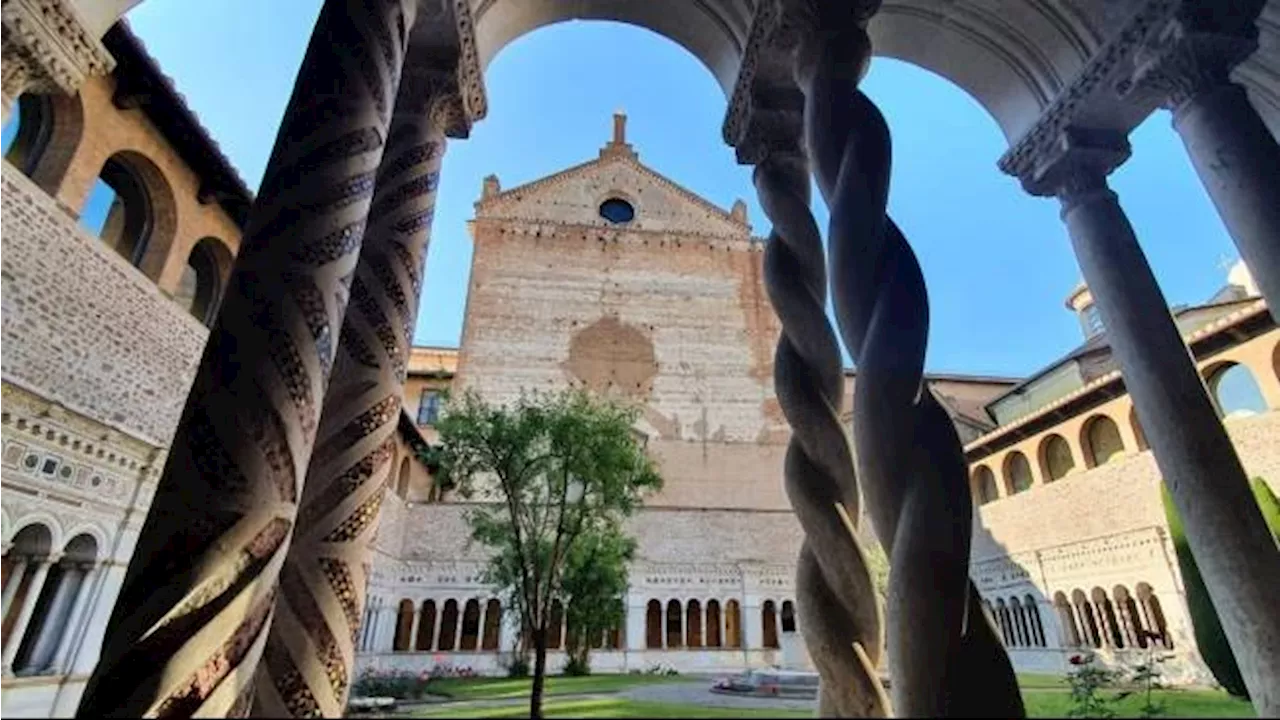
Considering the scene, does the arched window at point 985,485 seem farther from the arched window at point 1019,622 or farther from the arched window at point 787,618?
the arched window at point 787,618

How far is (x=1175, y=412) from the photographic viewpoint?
3.52 meters

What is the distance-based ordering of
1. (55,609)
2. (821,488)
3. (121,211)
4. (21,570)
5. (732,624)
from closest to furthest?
(821,488) → (21,570) → (55,609) → (121,211) → (732,624)

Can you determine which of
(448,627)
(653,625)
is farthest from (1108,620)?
(448,627)

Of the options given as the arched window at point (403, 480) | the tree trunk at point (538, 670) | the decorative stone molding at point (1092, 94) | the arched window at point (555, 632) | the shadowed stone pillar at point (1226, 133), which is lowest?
the tree trunk at point (538, 670)

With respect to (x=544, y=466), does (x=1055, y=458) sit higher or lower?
higher

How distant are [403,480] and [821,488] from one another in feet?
73.0

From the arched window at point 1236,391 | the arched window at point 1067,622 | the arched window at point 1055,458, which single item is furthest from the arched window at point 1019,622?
the arched window at point 1236,391

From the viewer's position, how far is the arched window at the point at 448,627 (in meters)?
19.1

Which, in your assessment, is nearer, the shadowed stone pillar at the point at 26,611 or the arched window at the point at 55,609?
the shadowed stone pillar at the point at 26,611

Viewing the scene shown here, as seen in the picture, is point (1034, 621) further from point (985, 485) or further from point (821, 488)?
point (821, 488)

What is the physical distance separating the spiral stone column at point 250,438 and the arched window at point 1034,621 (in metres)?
21.3

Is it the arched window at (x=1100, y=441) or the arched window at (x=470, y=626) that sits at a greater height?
the arched window at (x=1100, y=441)

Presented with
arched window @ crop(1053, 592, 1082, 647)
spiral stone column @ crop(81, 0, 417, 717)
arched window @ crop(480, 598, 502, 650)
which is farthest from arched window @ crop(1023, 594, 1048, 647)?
spiral stone column @ crop(81, 0, 417, 717)

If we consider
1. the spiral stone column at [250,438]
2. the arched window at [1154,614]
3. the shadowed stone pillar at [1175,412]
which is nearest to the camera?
the spiral stone column at [250,438]
